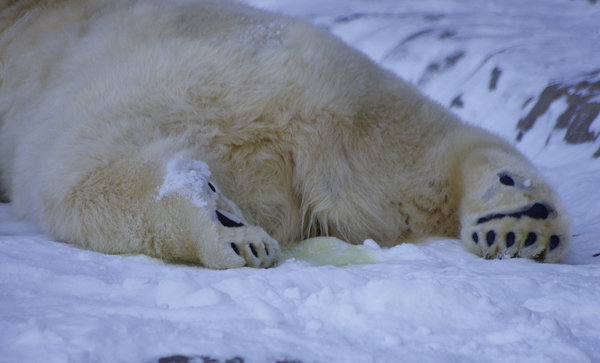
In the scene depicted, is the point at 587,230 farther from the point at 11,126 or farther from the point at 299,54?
the point at 11,126

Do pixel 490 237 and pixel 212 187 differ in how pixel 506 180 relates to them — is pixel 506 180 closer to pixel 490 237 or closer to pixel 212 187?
pixel 490 237

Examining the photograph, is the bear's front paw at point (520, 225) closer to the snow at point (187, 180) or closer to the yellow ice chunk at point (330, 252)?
the yellow ice chunk at point (330, 252)

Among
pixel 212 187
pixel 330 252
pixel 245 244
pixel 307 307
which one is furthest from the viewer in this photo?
pixel 330 252

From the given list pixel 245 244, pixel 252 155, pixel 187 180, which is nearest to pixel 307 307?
pixel 245 244

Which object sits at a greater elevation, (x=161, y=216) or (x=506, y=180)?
(x=506, y=180)

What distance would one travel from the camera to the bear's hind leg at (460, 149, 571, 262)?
170 centimetres

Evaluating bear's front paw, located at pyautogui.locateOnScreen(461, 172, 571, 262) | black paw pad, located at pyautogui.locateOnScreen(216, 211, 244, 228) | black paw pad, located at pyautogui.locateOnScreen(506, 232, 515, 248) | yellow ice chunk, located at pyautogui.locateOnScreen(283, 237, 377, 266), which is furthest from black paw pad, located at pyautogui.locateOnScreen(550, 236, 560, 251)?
black paw pad, located at pyautogui.locateOnScreen(216, 211, 244, 228)

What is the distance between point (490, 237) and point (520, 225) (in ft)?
0.34

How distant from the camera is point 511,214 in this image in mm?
1737

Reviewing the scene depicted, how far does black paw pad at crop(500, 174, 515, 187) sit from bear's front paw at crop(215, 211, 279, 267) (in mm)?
806

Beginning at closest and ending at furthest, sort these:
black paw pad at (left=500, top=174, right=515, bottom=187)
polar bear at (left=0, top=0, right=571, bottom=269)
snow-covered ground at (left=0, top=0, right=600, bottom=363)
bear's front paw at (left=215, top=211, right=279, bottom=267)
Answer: snow-covered ground at (left=0, top=0, right=600, bottom=363), bear's front paw at (left=215, top=211, right=279, bottom=267), polar bear at (left=0, top=0, right=571, bottom=269), black paw pad at (left=500, top=174, right=515, bottom=187)

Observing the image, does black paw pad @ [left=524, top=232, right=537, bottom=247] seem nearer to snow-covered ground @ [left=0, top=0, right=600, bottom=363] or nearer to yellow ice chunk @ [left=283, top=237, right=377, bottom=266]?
snow-covered ground @ [left=0, top=0, right=600, bottom=363]

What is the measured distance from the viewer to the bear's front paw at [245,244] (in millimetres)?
1539

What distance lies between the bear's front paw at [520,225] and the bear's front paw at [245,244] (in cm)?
68
